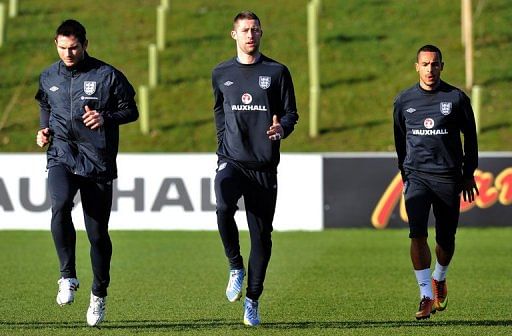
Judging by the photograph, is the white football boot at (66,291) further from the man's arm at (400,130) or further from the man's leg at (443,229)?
the man's leg at (443,229)

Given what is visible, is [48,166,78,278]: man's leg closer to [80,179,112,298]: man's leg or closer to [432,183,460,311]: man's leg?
[80,179,112,298]: man's leg

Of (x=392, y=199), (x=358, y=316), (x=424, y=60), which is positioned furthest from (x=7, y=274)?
(x=392, y=199)

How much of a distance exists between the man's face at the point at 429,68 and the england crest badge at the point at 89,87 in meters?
2.55

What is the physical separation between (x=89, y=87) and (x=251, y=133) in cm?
126

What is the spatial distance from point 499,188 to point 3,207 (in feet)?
25.4

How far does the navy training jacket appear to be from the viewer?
987 cm

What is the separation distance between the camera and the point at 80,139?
32.6 ft

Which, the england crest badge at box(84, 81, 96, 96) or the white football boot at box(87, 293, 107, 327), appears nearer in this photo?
the england crest badge at box(84, 81, 96, 96)

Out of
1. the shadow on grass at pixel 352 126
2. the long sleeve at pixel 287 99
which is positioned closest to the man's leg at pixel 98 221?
the long sleeve at pixel 287 99

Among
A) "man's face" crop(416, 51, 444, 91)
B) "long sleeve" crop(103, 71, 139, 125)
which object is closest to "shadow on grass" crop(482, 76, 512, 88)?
"man's face" crop(416, 51, 444, 91)

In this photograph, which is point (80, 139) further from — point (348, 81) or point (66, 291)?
point (348, 81)

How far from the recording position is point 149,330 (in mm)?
9812

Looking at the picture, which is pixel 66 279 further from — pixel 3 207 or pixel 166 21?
pixel 166 21

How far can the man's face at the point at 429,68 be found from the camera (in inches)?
408
